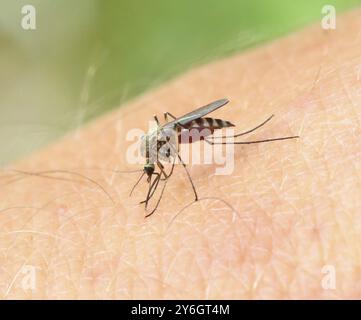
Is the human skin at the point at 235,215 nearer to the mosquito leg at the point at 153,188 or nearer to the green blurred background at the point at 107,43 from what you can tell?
the mosquito leg at the point at 153,188

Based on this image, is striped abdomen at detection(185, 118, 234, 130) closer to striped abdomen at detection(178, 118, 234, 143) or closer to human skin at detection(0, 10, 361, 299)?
striped abdomen at detection(178, 118, 234, 143)

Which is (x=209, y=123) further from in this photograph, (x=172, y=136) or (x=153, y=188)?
(x=153, y=188)

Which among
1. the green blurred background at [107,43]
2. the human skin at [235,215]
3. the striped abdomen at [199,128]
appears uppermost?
the green blurred background at [107,43]

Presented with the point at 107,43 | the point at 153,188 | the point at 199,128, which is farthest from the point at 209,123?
the point at 107,43

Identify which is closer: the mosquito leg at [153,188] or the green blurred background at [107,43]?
the mosquito leg at [153,188]

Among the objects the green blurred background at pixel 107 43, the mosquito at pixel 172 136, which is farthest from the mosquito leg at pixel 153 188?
the green blurred background at pixel 107 43

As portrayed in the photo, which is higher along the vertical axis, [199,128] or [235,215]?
[199,128]
